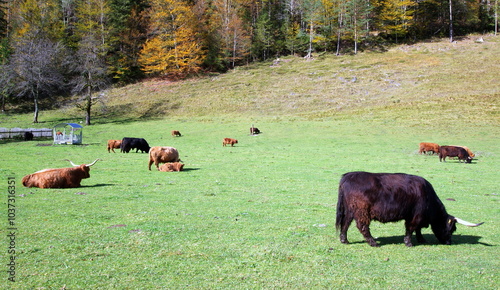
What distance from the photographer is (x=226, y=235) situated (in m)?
7.91

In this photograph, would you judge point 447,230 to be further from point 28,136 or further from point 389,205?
point 28,136

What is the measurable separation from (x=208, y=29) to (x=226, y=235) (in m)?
81.6

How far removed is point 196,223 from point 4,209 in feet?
16.3

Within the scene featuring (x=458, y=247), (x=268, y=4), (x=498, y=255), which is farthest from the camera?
(x=268, y=4)

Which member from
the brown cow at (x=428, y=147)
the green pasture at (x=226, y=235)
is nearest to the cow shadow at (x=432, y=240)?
the green pasture at (x=226, y=235)

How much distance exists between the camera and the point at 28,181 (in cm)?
1284

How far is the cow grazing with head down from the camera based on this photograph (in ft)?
25.0

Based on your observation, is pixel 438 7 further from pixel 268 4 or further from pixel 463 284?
pixel 463 284

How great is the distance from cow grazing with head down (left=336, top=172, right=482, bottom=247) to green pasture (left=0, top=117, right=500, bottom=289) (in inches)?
16.7

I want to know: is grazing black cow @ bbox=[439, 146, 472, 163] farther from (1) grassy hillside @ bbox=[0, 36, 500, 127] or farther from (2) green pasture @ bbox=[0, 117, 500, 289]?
(1) grassy hillside @ bbox=[0, 36, 500, 127]

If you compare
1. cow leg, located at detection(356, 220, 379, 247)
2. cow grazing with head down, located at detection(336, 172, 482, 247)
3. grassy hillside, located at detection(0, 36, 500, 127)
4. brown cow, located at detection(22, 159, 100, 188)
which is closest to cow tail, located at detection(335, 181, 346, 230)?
cow grazing with head down, located at detection(336, 172, 482, 247)

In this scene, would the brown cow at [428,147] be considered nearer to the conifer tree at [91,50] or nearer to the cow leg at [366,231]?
the cow leg at [366,231]

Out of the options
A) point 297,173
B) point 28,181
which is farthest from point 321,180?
point 28,181

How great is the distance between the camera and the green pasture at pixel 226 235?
5.78m
